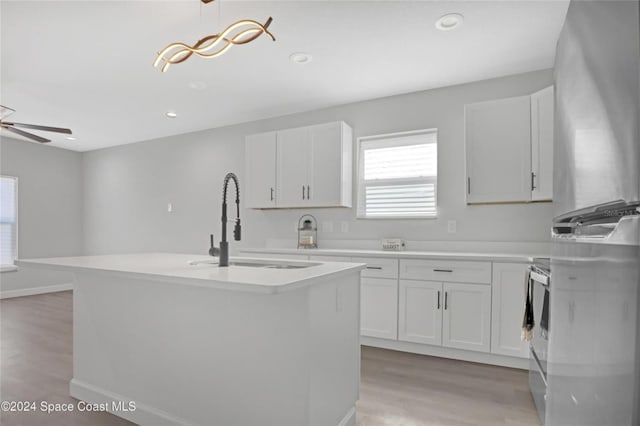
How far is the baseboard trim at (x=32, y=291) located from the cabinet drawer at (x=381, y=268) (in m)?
5.87

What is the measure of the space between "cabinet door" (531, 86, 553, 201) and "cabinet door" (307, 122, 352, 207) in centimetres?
181

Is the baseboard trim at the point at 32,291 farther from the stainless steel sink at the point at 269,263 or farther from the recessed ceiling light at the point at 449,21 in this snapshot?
the recessed ceiling light at the point at 449,21

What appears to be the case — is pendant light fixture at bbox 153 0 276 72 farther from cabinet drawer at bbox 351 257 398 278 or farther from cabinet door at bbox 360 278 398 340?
cabinet door at bbox 360 278 398 340

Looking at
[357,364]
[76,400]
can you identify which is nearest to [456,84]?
[357,364]

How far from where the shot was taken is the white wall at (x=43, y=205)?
569 centimetres

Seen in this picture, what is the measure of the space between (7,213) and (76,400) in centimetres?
504

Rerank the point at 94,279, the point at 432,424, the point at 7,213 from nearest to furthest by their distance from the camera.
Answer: the point at 432,424 → the point at 94,279 → the point at 7,213

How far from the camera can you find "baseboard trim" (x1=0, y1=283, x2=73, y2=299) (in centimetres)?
553

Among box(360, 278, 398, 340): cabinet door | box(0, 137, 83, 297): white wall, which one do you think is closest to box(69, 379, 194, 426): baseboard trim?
box(360, 278, 398, 340): cabinet door

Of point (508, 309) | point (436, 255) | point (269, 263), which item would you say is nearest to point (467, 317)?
point (508, 309)

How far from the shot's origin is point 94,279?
7.20 ft

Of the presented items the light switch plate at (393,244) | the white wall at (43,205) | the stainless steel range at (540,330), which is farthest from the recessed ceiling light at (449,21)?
the white wall at (43,205)

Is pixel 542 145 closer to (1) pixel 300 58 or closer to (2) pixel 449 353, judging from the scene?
(2) pixel 449 353

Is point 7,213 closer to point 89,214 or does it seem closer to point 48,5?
point 89,214
